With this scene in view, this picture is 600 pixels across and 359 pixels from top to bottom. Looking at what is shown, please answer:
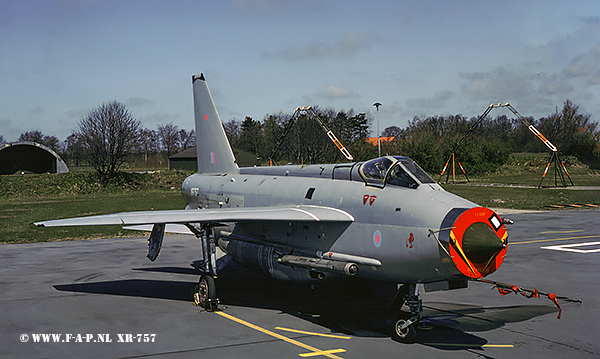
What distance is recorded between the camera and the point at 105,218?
1102 centimetres

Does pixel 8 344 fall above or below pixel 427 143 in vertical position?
below

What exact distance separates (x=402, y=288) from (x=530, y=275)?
6172 mm

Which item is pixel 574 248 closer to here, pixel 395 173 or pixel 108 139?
pixel 395 173

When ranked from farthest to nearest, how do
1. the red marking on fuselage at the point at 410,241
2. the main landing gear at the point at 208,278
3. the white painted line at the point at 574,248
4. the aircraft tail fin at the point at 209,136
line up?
1. the white painted line at the point at 574,248
2. the aircraft tail fin at the point at 209,136
3. the main landing gear at the point at 208,278
4. the red marking on fuselage at the point at 410,241

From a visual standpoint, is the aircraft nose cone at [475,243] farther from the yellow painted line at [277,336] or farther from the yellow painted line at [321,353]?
the yellow painted line at [277,336]

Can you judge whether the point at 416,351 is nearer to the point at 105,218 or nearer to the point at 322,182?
the point at 322,182

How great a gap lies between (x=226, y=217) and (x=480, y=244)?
544 cm

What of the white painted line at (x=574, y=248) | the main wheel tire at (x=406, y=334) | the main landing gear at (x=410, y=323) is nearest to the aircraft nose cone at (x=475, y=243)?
the main landing gear at (x=410, y=323)

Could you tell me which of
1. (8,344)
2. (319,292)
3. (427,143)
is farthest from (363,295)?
(427,143)

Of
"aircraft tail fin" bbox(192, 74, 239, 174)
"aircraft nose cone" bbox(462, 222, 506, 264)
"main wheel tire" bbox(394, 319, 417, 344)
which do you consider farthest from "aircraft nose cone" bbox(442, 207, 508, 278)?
"aircraft tail fin" bbox(192, 74, 239, 174)

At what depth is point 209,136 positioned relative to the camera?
56.0ft

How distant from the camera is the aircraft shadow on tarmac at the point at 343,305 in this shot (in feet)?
32.0

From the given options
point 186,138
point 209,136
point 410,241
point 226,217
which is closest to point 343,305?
point 410,241

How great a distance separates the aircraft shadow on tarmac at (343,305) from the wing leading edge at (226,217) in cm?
241
